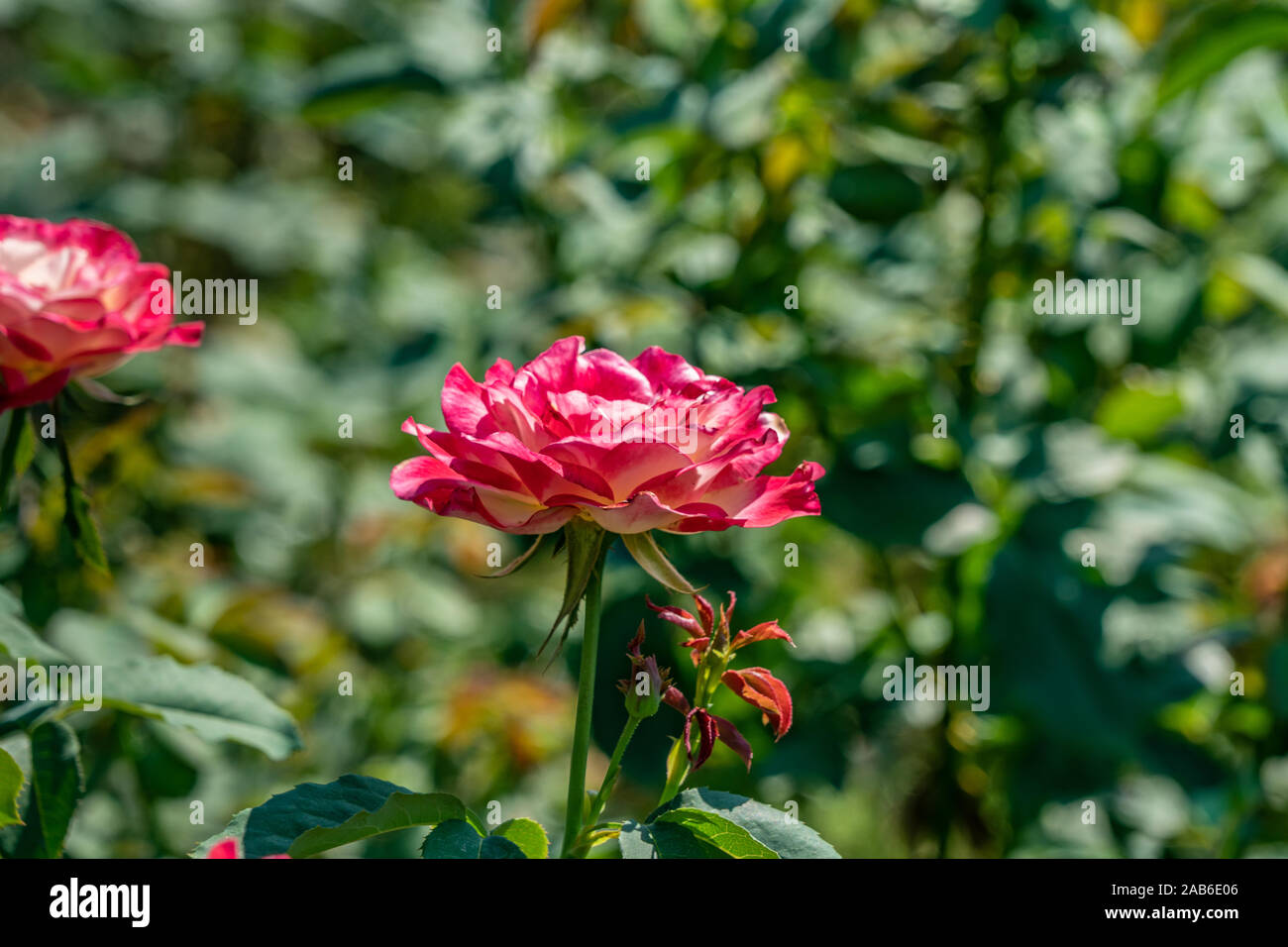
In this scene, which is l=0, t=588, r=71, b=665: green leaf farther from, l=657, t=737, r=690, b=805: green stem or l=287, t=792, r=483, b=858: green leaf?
l=657, t=737, r=690, b=805: green stem

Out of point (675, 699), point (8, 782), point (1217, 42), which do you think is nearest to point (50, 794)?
point (8, 782)

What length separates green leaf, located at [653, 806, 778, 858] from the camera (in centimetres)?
61

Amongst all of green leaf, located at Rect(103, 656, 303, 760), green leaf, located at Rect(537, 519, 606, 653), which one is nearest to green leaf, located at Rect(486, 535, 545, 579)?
green leaf, located at Rect(537, 519, 606, 653)

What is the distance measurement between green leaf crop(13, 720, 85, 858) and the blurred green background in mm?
266

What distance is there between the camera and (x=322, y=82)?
1.57 meters

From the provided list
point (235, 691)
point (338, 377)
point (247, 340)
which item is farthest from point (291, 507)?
point (235, 691)

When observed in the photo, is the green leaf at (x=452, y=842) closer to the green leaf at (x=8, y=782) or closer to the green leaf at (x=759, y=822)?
the green leaf at (x=759, y=822)

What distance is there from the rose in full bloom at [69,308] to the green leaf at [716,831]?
1.71 feet

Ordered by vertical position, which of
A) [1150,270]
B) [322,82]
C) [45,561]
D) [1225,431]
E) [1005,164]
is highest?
[322,82]

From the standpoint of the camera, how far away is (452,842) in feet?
1.97

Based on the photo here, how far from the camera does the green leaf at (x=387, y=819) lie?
1.91 feet

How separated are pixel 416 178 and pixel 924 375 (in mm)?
2384
